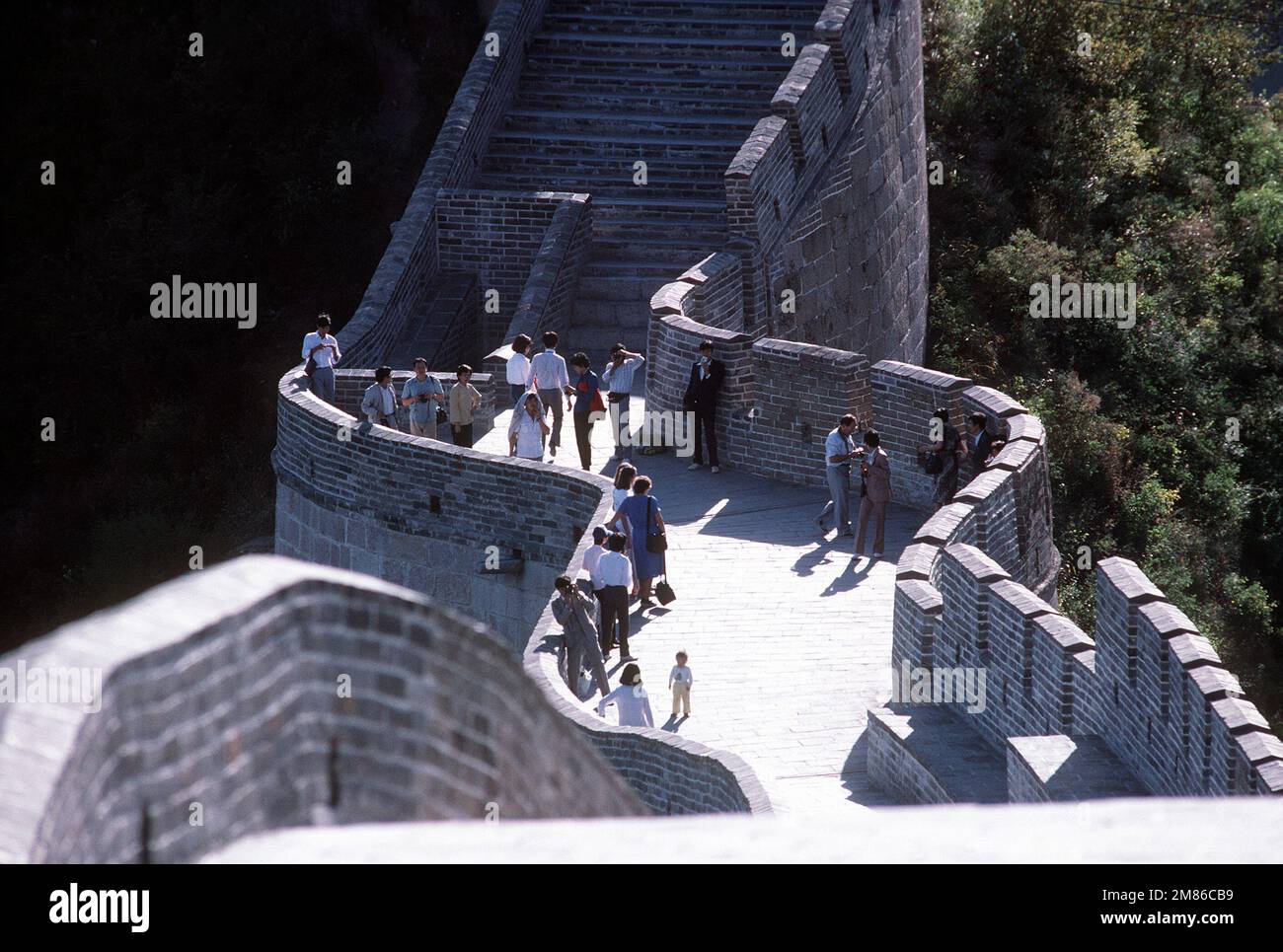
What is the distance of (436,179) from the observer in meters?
23.5

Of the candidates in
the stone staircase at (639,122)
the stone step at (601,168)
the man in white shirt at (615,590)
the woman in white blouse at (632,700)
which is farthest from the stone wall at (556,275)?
the woman in white blouse at (632,700)

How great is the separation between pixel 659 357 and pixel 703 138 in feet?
18.7

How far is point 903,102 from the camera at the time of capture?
1024 inches

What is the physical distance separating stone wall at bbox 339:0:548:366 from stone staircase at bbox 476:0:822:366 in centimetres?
33

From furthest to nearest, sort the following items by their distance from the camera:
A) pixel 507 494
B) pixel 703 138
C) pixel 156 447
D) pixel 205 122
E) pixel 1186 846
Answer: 1. pixel 205 122
2. pixel 156 447
3. pixel 703 138
4. pixel 507 494
5. pixel 1186 846

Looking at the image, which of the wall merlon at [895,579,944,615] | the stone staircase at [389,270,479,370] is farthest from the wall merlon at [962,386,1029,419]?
the stone staircase at [389,270,479,370]

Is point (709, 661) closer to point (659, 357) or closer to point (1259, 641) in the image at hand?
point (659, 357)

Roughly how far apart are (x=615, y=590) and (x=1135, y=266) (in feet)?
59.7

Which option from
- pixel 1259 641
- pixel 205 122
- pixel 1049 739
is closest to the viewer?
pixel 1049 739

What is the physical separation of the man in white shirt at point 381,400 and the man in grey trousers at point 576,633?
4.87m

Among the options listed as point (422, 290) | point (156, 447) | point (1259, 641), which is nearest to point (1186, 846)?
point (422, 290)

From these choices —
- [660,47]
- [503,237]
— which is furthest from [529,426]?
[660,47]

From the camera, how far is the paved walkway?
1325cm

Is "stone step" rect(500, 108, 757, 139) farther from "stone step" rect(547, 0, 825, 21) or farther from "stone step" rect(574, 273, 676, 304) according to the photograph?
"stone step" rect(574, 273, 676, 304)
